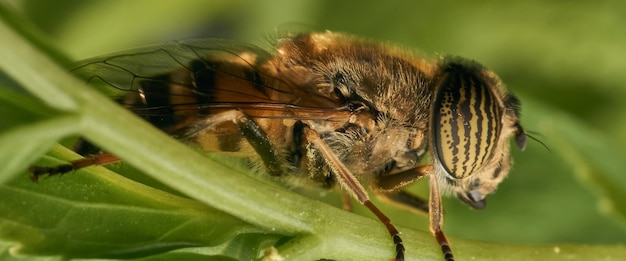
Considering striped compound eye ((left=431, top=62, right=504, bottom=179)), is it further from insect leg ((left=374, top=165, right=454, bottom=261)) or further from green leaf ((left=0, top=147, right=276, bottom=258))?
green leaf ((left=0, top=147, right=276, bottom=258))

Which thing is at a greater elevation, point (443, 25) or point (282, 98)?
point (282, 98)

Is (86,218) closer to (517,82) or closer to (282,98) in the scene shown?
(282,98)

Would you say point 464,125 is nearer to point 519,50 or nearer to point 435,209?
point 435,209

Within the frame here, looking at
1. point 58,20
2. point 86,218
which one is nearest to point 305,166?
point 86,218

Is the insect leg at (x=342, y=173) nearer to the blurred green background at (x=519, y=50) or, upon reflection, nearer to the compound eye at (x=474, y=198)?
the compound eye at (x=474, y=198)

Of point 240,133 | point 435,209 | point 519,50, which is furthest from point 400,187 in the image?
point 519,50

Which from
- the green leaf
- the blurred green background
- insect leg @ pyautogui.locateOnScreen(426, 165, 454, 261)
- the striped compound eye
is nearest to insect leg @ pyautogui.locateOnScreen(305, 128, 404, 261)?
insect leg @ pyautogui.locateOnScreen(426, 165, 454, 261)

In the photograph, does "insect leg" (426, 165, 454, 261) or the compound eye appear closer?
"insect leg" (426, 165, 454, 261)
